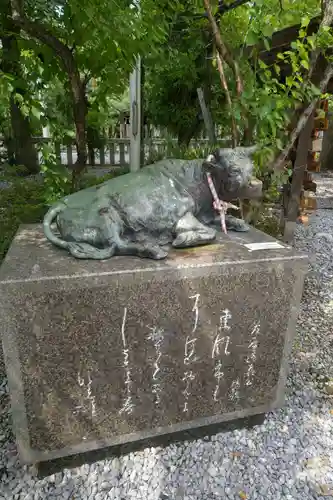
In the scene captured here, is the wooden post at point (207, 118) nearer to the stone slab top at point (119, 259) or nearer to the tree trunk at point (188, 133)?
the tree trunk at point (188, 133)

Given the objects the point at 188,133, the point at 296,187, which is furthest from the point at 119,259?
the point at 188,133

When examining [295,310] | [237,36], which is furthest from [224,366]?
[237,36]

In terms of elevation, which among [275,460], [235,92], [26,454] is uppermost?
[235,92]

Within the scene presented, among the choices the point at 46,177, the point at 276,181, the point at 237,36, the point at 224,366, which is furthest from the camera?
the point at 237,36

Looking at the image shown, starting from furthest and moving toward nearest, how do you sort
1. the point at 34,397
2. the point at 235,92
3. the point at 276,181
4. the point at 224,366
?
the point at 276,181 → the point at 235,92 → the point at 224,366 → the point at 34,397

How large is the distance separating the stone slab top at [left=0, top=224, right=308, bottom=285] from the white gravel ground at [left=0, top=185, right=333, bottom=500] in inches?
45.3

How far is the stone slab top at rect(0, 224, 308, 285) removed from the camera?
176cm

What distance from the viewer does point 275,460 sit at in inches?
88.7

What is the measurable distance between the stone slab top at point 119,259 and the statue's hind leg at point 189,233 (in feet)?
0.14

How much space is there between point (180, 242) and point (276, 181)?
6.65 ft

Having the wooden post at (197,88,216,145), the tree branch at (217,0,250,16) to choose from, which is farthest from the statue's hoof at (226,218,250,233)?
the wooden post at (197,88,216,145)

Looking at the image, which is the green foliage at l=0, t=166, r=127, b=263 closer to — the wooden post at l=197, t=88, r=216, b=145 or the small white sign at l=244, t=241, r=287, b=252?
the small white sign at l=244, t=241, r=287, b=252

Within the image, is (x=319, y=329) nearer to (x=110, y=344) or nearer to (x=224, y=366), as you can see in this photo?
(x=224, y=366)

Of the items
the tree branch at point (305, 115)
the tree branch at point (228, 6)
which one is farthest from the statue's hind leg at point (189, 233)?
the tree branch at point (228, 6)
